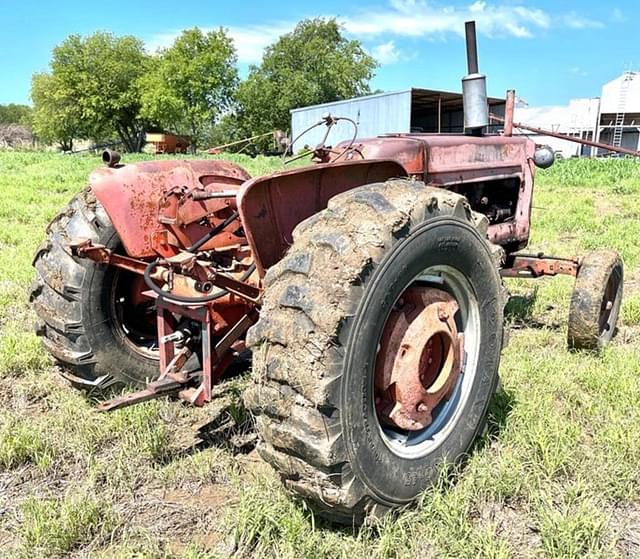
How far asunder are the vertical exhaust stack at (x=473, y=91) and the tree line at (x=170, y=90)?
53.6 m

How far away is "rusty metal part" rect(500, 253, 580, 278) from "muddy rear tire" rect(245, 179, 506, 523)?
84.0 inches

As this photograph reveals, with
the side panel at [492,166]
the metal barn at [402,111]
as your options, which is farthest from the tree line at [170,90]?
the side panel at [492,166]

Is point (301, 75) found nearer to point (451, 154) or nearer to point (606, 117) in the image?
point (606, 117)

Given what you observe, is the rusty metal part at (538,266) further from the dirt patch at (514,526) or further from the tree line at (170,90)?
the tree line at (170,90)

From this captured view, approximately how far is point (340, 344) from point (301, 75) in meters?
61.6

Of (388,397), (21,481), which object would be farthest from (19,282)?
(388,397)

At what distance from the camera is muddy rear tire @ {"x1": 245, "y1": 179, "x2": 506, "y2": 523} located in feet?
5.71

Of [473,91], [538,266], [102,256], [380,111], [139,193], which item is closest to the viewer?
[102,256]

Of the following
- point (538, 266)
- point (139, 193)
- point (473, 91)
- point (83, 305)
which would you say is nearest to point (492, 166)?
point (473, 91)

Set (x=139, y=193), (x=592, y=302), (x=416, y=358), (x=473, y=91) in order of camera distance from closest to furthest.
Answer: (x=416, y=358) < (x=139, y=193) < (x=592, y=302) < (x=473, y=91)

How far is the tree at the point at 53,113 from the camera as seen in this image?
5478 centimetres

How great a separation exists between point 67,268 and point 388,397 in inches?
66.1

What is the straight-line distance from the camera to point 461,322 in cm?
239

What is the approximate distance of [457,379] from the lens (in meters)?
2.34
